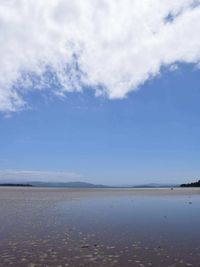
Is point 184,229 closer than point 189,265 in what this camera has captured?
No

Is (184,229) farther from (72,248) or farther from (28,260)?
(28,260)

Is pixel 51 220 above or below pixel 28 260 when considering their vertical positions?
above

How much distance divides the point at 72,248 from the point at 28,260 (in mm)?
3284

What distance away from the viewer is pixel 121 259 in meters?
16.4

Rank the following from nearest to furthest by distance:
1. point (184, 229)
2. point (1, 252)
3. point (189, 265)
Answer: point (189, 265)
point (1, 252)
point (184, 229)

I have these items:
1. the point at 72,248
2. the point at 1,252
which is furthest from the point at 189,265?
the point at 1,252

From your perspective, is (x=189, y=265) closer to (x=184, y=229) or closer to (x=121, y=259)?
(x=121, y=259)

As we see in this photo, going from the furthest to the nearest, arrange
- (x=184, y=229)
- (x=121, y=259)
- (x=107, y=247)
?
(x=184, y=229) → (x=107, y=247) → (x=121, y=259)

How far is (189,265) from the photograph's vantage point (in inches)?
600

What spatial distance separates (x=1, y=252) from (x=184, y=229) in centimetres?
1325

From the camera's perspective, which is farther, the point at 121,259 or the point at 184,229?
the point at 184,229

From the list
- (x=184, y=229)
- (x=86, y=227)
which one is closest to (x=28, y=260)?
(x=86, y=227)

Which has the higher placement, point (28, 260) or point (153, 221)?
point (153, 221)

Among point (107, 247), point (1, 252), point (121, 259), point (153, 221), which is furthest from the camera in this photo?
point (153, 221)
